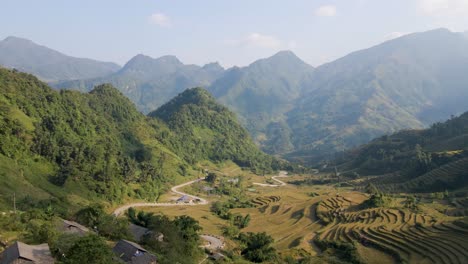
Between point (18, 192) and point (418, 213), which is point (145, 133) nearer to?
point (18, 192)

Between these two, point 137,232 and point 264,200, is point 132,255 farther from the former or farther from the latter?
point 264,200

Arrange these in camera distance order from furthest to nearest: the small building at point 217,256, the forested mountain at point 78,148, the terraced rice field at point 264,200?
1. the terraced rice field at point 264,200
2. the forested mountain at point 78,148
3. the small building at point 217,256

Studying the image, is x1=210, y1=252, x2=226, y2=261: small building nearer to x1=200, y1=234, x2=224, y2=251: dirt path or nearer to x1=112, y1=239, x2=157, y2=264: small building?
x1=200, y1=234, x2=224, y2=251: dirt path

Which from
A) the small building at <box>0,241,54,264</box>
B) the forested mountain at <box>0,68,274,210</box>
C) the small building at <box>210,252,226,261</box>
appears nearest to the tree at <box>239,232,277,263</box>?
the small building at <box>210,252,226,261</box>

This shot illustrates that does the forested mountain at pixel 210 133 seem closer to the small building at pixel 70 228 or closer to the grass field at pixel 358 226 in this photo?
the grass field at pixel 358 226

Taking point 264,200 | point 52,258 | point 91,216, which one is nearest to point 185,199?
point 264,200

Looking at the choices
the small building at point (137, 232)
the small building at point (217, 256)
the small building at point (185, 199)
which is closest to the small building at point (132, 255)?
the small building at point (137, 232)

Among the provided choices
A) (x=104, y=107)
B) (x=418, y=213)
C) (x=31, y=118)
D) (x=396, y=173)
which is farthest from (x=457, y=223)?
(x=104, y=107)
